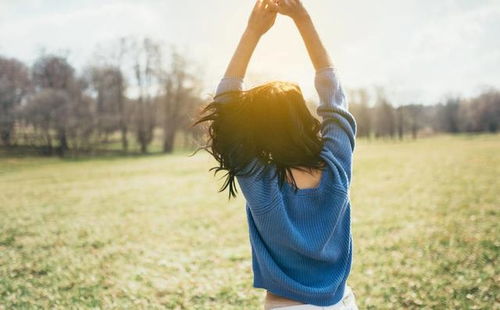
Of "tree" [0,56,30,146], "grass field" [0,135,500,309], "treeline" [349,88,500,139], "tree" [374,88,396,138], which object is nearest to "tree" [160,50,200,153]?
"tree" [0,56,30,146]

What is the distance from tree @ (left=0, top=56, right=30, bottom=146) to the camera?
152 feet

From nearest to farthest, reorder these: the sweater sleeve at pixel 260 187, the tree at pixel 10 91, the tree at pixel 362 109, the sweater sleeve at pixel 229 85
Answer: the sweater sleeve at pixel 260 187 < the sweater sleeve at pixel 229 85 < the tree at pixel 10 91 < the tree at pixel 362 109

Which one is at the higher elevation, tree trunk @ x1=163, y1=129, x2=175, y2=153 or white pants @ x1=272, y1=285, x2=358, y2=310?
tree trunk @ x1=163, y1=129, x2=175, y2=153

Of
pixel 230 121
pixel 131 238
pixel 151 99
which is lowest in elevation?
pixel 131 238

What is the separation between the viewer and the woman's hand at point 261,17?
6.74ft

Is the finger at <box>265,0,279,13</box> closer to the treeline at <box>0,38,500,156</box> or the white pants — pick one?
the white pants

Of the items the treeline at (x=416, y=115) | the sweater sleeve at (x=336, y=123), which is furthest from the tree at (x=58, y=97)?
the treeline at (x=416, y=115)

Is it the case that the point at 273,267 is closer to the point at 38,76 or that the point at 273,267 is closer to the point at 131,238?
the point at 131,238

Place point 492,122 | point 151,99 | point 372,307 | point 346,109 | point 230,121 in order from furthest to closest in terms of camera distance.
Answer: point 492,122 → point 151,99 → point 372,307 → point 346,109 → point 230,121

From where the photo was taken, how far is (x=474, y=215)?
1041 centimetres

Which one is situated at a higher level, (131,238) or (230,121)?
(230,121)

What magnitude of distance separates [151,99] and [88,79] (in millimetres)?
9350

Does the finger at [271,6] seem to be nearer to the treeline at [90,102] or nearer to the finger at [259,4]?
the finger at [259,4]

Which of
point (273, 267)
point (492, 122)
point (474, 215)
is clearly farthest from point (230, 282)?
point (492, 122)
